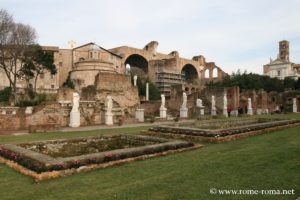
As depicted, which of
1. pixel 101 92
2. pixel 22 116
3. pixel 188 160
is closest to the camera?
pixel 188 160

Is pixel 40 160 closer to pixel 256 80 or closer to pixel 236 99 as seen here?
pixel 236 99

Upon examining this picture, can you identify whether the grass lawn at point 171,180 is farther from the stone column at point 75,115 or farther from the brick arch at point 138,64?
the brick arch at point 138,64

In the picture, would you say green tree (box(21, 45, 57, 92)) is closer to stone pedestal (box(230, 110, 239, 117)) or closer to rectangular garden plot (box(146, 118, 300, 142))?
stone pedestal (box(230, 110, 239, 117))

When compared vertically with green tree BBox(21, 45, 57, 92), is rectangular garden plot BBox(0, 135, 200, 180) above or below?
below

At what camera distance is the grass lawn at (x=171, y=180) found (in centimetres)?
515

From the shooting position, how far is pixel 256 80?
201 ft

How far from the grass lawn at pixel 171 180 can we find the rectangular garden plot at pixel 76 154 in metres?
0.27

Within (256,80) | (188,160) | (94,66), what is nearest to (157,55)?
(256,80)

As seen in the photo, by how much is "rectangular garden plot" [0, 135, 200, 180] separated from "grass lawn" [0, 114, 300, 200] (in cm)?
27

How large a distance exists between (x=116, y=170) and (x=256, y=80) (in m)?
59.0

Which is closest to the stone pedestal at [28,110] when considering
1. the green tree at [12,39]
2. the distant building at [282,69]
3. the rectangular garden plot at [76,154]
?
the rectangular garden plot at [76,154]

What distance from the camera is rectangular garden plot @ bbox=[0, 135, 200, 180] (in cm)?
668

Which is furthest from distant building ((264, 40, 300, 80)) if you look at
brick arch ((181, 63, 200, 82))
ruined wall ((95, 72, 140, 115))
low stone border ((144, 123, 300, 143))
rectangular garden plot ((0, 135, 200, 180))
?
rectangular garden plot ((0, 135, 200, 180))

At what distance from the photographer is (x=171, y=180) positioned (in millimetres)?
5922
